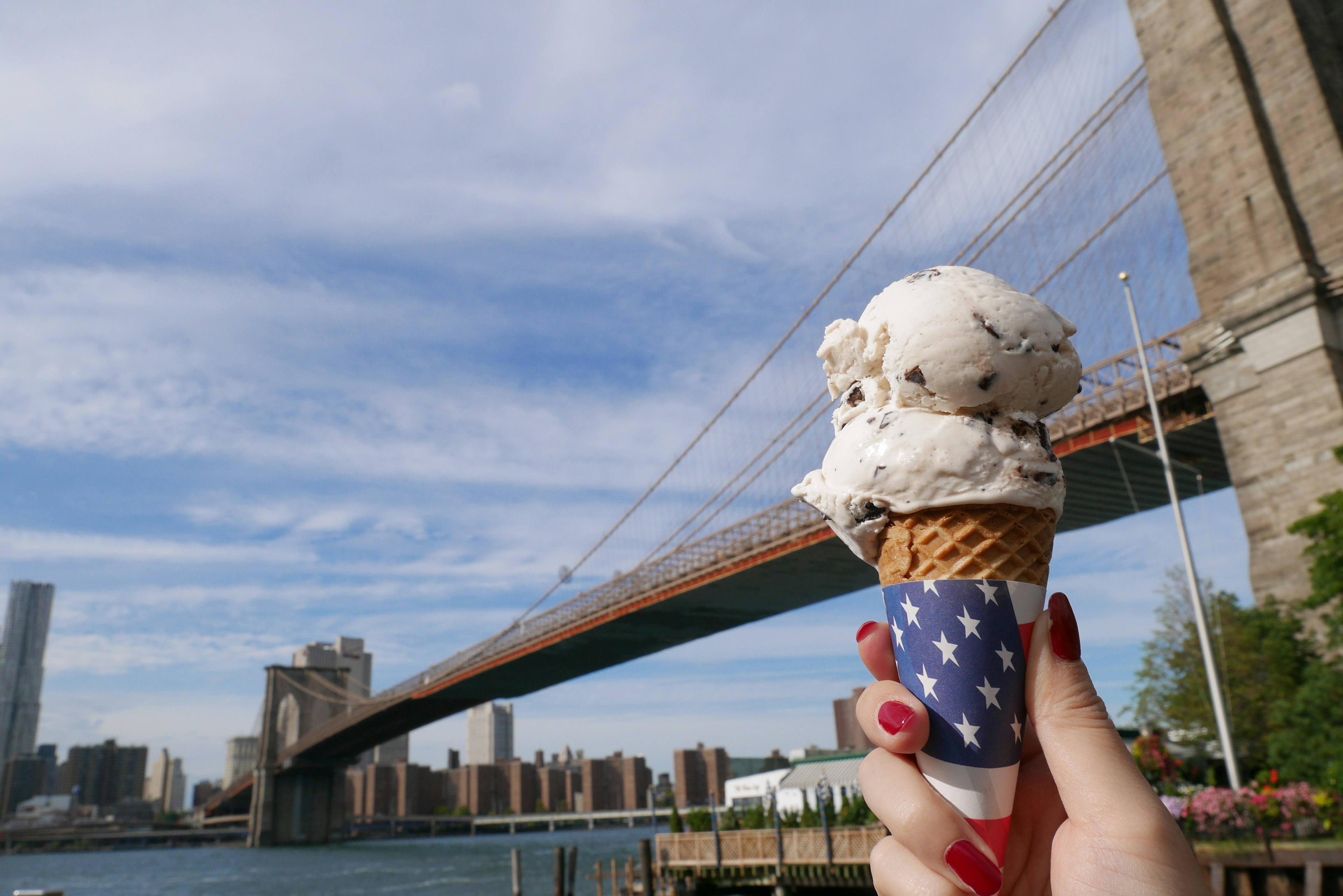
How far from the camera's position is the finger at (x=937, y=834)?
1.68 meters

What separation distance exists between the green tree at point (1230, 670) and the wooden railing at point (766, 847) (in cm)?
673

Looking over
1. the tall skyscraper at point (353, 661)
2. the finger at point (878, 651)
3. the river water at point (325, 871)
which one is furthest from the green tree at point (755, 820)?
the tall skyscraper at point (353, 661)

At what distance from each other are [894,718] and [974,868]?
304 mm

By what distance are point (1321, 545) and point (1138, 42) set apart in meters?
10.4

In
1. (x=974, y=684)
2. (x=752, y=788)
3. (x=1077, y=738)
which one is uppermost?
(x=974, y=684)

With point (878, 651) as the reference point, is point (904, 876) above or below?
below

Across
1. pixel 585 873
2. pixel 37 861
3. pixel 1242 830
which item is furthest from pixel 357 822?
pixel 1242 830

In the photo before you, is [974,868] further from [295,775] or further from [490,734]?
[490,734]

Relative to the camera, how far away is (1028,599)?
1.89 metres

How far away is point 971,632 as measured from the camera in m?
1.84

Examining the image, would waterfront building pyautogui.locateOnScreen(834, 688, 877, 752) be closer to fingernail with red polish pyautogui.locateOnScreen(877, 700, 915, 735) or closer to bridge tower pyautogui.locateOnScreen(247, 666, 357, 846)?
bridge tower pyautogui.locateOnScreen(247, 666, 357, 846)

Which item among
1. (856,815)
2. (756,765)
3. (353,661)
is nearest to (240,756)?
(353,661)

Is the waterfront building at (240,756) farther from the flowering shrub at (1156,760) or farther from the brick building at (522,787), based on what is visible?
the flowering shrub at (1156,760)

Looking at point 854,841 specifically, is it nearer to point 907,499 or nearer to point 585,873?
point 907,499
